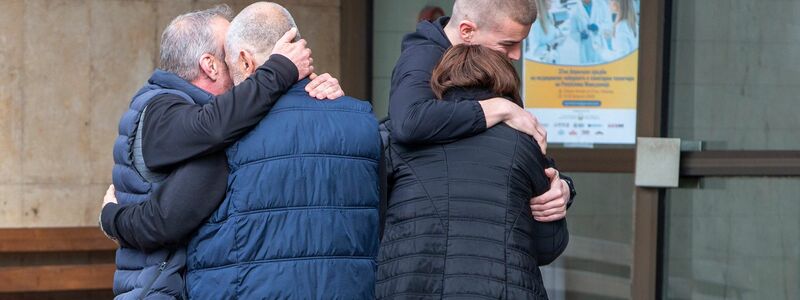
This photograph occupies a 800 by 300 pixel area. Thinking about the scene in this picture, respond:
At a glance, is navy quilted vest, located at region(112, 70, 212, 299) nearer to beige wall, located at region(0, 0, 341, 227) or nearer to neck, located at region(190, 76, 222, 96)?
neck, located at region(190, 76, 222, 96)

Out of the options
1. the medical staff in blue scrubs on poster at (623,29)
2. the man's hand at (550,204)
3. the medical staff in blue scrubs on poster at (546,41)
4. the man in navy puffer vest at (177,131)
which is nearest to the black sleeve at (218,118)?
the man in navy puffer vest at (177,131)

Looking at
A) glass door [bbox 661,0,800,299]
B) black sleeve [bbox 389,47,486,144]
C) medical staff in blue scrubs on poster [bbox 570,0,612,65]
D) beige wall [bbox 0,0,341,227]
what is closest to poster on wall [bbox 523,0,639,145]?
medical staff in blue scrubs on poster [bbox 570,0,612,65]

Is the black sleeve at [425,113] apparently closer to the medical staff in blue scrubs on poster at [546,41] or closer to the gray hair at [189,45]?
the gray hair at [189,45]

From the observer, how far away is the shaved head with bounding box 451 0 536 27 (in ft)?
12.2

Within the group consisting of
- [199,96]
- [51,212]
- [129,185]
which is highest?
[199,96]

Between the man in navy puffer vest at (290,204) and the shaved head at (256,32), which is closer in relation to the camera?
the man in navy puffer vest at (290,204)

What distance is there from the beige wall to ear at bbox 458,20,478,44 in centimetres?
324

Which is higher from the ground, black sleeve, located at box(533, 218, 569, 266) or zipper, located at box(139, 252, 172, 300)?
black sleeve, located at box(533, 218, 569, 266)

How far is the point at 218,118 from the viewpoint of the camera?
336 cm

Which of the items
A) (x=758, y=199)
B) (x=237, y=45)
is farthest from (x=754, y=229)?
(x=237, y=45)

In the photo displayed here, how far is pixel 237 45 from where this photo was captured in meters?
3.54

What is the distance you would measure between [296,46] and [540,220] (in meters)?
0.77

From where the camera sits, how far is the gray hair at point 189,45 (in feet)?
12.1

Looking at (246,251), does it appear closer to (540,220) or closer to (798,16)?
(540,220)
